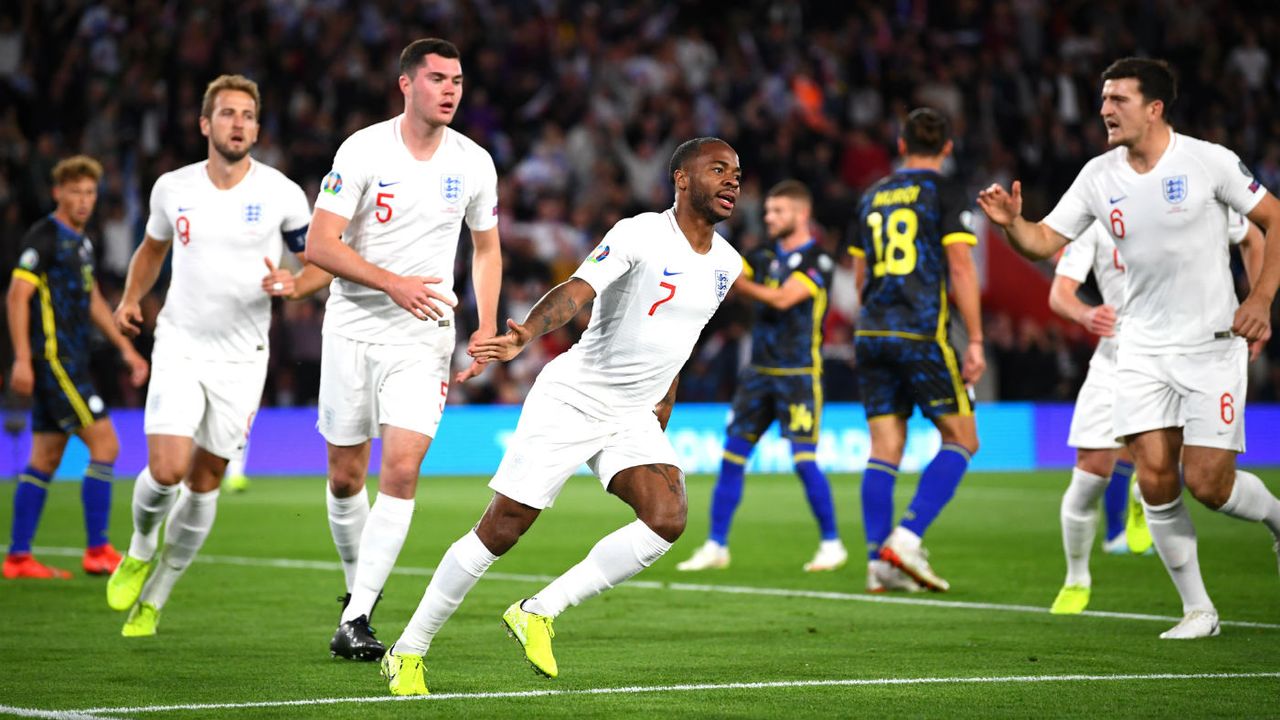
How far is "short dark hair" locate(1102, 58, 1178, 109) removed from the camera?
752 cm

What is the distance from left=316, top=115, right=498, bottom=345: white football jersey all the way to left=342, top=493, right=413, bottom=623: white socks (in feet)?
2.29

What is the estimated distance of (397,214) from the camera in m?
7.20

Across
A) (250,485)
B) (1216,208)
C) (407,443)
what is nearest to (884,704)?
(407,443)

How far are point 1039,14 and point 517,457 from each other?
22600 millimetres

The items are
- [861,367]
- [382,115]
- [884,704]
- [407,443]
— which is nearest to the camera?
[884,704]

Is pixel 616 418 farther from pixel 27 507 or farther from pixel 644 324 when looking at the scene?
pixel 27 507

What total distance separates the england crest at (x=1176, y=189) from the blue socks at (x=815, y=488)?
4.11 metres

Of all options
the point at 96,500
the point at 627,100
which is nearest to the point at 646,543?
the point at 96,500

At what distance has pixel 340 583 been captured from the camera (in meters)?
10.1

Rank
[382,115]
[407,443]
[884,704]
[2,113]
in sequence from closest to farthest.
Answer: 1. [884,704]
2. [407,443]
3. [2,113]
4. [382,115]

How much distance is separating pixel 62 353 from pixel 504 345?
6.10 m

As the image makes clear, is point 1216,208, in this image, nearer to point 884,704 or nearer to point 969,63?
point 884,704

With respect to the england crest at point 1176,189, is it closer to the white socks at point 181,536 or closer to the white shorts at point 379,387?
the white shorts at point 379,387

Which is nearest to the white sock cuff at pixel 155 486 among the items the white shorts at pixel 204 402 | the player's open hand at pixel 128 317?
the white shorts at pixel 204 402
